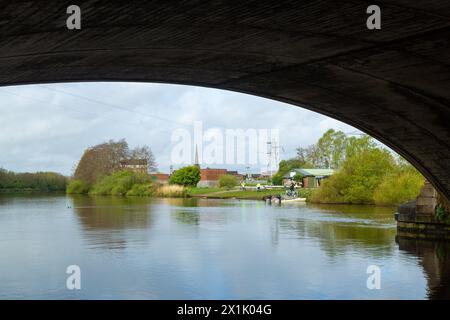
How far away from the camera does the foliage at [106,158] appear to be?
339ft

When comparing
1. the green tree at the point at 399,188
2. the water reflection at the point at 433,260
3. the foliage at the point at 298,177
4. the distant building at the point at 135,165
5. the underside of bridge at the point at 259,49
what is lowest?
the water reflection at the point at 433,260

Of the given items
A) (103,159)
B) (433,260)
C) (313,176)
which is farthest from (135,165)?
(433,260)

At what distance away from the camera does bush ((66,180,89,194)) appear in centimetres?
10362

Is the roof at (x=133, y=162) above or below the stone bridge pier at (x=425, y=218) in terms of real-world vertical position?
above

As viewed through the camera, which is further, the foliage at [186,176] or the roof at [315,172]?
the foliage at [186,176]

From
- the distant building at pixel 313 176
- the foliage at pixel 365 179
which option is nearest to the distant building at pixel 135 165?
the distant building at pixel 313 176

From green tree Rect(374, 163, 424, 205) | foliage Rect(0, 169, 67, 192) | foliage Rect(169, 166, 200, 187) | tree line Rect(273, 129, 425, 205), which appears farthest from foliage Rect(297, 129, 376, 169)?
foliage Rect(0, 169, 67, 192)

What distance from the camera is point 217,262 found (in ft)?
63.4

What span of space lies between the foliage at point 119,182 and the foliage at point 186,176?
15.6 m

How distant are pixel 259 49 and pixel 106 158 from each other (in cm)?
9566

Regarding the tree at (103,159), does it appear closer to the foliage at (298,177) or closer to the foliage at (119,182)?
the foliage at (119,182)

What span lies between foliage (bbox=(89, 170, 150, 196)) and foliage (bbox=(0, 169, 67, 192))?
19304mm

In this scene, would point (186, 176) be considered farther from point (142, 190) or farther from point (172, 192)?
point (172, 192)
